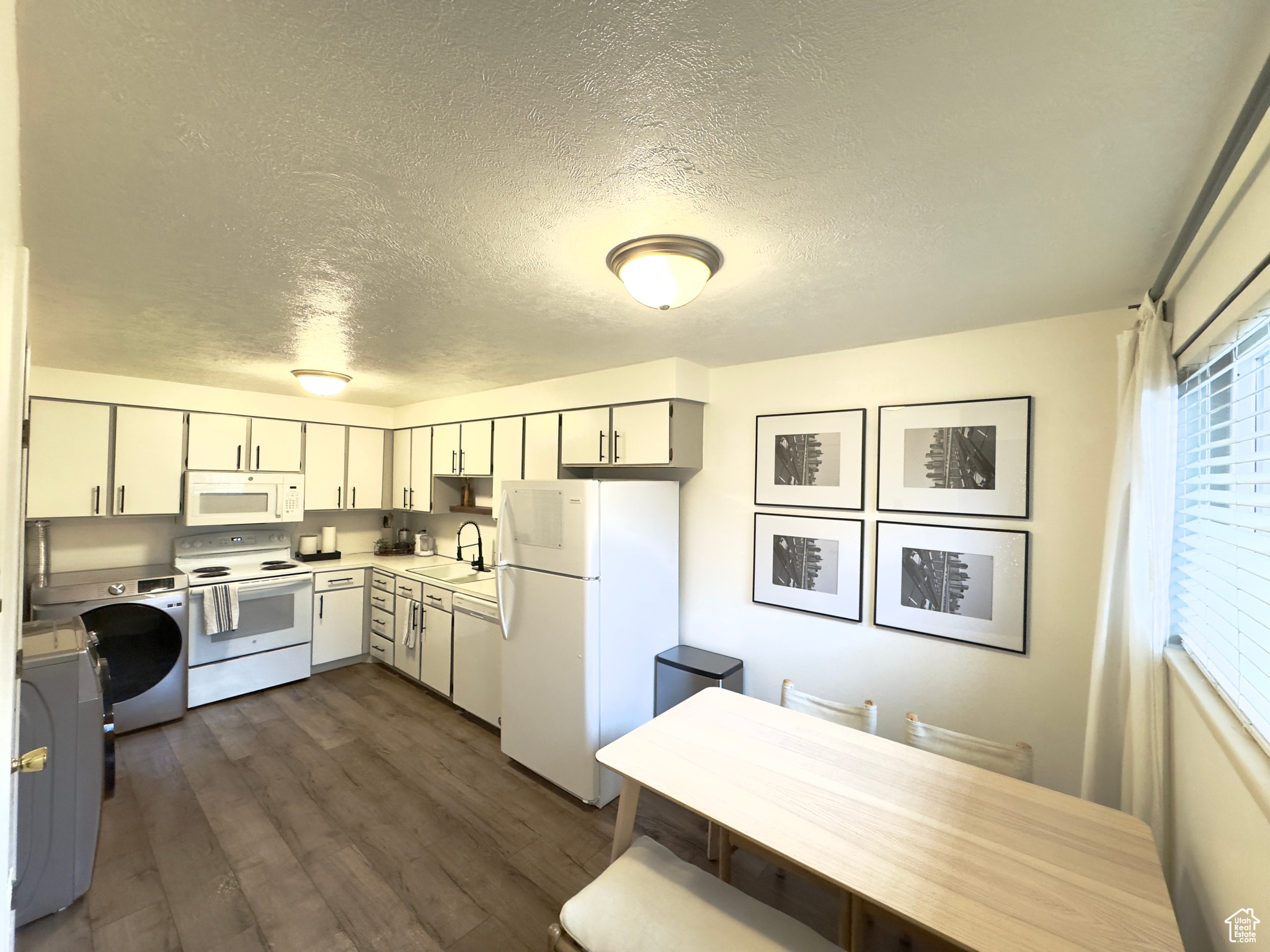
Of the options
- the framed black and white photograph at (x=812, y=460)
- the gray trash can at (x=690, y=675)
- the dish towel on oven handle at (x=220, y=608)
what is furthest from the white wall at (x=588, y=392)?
the dish towel on oven handle at (x=220, y=608)

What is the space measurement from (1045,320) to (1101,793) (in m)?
1.79

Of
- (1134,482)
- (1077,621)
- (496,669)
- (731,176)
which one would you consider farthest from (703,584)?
(731,176)

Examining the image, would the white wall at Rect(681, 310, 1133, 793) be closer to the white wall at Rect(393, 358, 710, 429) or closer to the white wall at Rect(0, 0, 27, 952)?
the white wall at Rect(393, 358, 710, 429)

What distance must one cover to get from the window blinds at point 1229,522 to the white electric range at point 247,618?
15.9 ft

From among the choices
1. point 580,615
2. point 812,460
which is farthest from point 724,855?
point 812,460

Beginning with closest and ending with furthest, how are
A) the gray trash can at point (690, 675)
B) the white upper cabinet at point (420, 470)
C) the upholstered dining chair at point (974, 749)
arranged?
1. the upholstered dining chair at point (974, 749)
2. the gray trash can at point (690, 675)
3. the white upper cabinet at point (420, 470)

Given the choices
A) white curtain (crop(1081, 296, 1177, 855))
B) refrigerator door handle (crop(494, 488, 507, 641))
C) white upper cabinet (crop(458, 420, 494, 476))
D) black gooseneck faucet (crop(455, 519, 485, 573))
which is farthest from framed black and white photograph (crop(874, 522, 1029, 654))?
black gooseneck faucet (crop(455, 519, 485, 573))

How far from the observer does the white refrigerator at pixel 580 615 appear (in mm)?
2584

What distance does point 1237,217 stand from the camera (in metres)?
1.04

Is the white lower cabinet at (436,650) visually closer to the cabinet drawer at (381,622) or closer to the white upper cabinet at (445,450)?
the cabinet drawer at (381,622)

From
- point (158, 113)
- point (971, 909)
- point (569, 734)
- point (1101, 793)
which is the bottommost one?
point (569, 734)

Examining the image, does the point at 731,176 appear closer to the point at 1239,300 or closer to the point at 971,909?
the point at 1239,300

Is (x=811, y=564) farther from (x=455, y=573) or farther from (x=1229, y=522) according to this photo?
(x=455, y=573)

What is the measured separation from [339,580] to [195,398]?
67.5 inches
